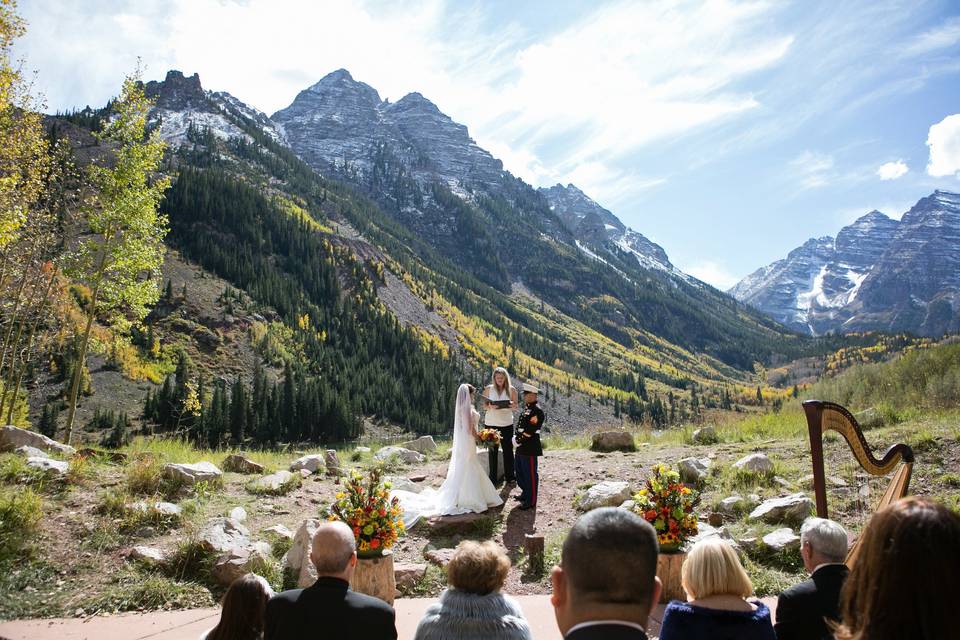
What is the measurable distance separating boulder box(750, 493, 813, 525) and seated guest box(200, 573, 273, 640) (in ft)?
23.7

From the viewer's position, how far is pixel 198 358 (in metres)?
53.0

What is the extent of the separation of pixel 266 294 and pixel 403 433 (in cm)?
2566

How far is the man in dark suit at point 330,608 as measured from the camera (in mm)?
3258

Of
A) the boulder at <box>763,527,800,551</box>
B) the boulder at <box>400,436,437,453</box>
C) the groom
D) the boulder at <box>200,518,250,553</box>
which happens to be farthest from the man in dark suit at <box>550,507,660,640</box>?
the boulder at <box>400,436,437,453</box>

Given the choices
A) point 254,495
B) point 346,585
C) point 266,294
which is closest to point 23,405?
point 254,495

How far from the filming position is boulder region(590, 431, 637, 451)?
14727 millimetres

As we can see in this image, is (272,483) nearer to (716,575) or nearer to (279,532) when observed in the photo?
(279,532)

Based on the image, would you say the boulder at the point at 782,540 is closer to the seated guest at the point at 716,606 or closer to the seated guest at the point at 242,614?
the seated guest at the point at 716,606

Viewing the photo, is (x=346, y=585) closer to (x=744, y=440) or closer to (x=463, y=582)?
(x=463, y=582)

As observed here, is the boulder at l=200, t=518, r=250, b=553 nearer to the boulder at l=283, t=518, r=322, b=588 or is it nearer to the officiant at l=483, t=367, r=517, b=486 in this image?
the boulder at l=283, t=518, r=322, b=588

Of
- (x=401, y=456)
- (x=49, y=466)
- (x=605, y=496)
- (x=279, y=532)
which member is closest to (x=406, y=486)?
(x=279, y=532)

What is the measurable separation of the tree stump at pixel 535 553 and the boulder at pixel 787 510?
3319 mm

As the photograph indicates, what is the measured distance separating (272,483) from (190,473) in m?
1.39

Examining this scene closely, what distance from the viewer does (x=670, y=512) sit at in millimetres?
5926
